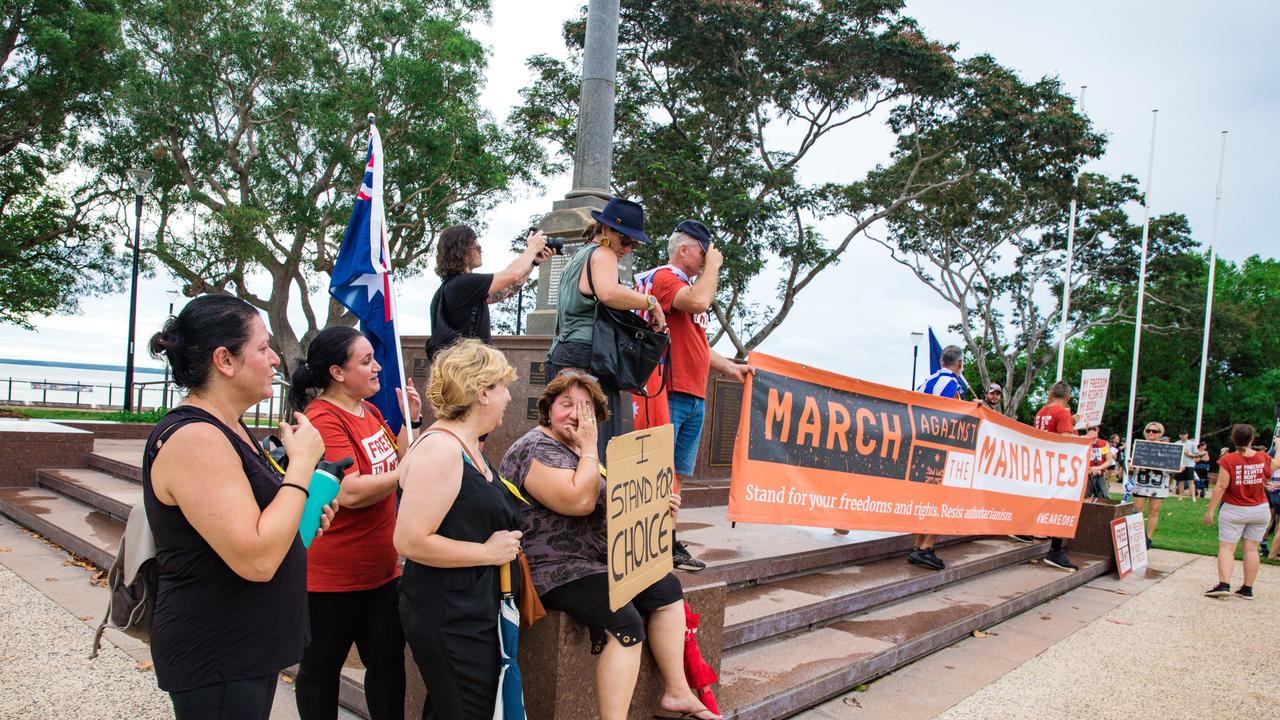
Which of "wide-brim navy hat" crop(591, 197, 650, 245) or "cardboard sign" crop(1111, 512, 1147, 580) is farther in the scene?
"cardboard sign" crop(1111, 512, 1147, 580)

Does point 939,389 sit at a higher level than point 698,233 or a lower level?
lower

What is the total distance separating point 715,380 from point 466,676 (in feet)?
22.1

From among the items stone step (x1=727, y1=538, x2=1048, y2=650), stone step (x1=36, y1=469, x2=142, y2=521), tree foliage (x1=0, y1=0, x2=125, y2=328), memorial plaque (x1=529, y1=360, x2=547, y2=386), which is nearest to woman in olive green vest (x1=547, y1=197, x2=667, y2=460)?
stone step (x1=727, y1=538, x2=1048, y2=650)

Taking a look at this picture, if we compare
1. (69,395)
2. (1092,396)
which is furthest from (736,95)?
(69,395)

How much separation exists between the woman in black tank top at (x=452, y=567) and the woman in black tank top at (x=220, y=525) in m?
0.43

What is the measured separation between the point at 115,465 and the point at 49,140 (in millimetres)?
14767

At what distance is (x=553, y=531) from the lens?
2.83m

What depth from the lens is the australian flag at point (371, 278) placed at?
3.46m

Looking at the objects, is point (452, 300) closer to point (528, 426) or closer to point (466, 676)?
point (466, 676)

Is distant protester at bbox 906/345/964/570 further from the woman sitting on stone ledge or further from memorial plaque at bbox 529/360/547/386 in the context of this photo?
the woman sitting on stone ledge

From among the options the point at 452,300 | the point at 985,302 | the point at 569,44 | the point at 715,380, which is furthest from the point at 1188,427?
the point at 452,300

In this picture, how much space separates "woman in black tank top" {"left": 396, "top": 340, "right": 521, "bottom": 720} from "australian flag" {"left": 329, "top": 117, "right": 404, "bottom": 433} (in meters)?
1.08

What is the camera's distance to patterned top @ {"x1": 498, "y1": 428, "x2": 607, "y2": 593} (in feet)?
9.11

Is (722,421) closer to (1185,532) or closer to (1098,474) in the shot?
(1098,474)
